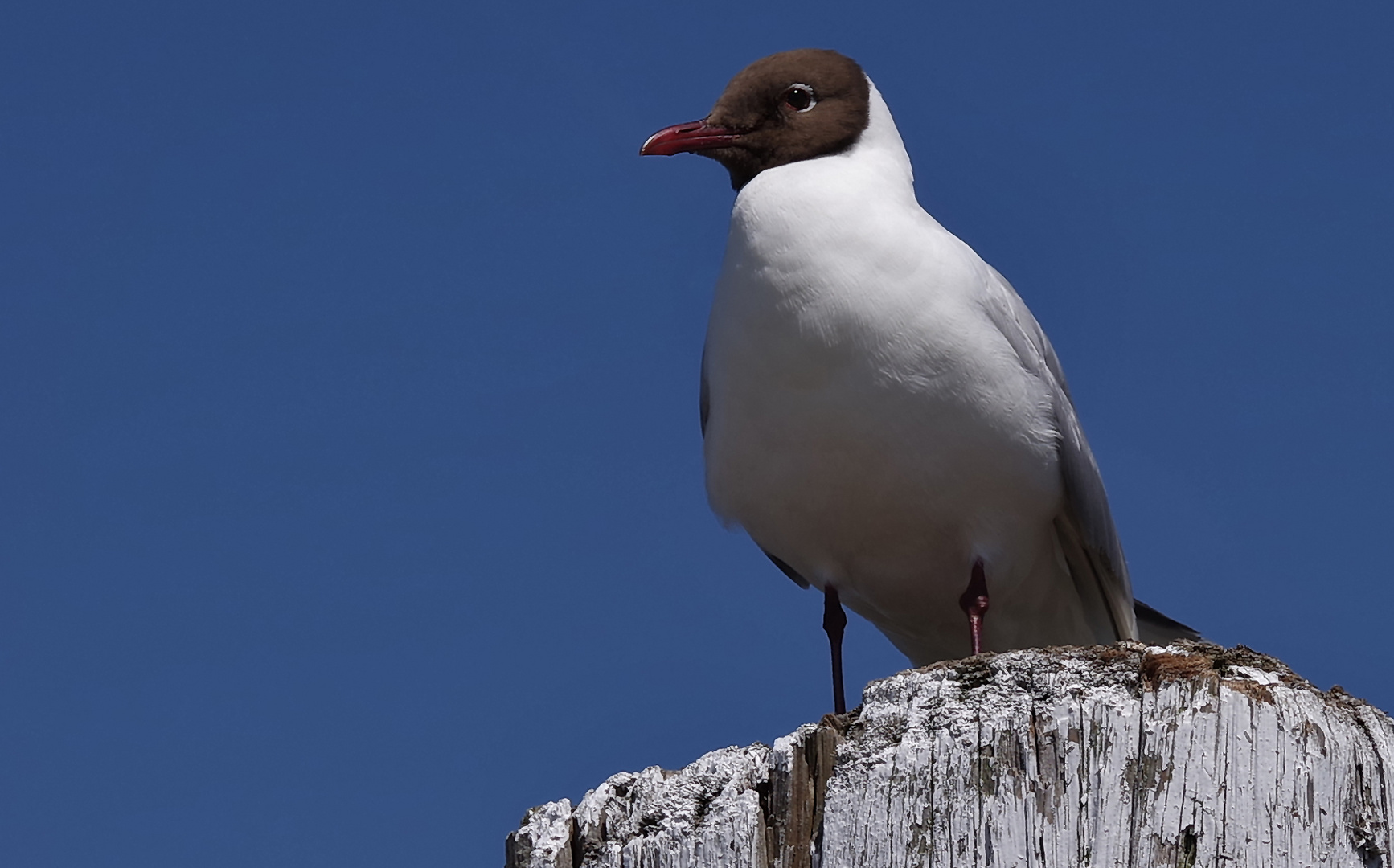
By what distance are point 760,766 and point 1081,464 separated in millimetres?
3401

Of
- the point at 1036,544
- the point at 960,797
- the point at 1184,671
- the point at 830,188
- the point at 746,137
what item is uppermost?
the point at 746,137

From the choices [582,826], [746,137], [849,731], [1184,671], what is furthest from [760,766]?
[746,137]

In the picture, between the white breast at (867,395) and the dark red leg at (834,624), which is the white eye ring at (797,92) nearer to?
the white breast at (867,395)

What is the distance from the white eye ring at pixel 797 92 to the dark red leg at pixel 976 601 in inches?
82.3

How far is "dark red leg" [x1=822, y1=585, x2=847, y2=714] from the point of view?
265 inches

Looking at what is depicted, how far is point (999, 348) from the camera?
6.30 m

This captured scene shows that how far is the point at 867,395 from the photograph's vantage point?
20.0 ft

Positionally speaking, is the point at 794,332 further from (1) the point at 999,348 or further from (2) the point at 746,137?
(2) the point at 746,137

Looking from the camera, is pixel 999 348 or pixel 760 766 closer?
pixel 760 766

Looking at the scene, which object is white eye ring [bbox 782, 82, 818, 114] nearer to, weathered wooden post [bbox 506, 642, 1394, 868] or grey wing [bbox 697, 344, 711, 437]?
grey wing [bbox 697, 344, 711, 437]

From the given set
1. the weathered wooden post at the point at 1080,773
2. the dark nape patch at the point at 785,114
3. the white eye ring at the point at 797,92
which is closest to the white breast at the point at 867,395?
the dark nape patch at the point at 785,114

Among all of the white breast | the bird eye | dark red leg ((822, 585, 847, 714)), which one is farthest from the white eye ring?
dark red leg ((822, 585, 847, 714))

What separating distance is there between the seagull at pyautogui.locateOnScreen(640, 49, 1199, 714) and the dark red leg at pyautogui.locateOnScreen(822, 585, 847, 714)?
1 cm

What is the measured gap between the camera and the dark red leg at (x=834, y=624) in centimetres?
674
